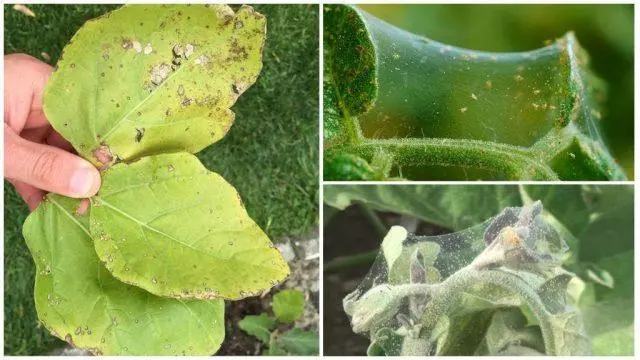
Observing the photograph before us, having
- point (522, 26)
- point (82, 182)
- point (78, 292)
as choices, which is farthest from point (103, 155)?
point (522, 26)

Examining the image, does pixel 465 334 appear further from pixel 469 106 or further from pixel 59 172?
pixel 59 172

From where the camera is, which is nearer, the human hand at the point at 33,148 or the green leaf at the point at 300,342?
the human hand at the point at 33,148

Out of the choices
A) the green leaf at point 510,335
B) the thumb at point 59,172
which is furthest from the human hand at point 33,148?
the green leaf at point 510,335

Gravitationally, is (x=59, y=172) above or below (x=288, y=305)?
above

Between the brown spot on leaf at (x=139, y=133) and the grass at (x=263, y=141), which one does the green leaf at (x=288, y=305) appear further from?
the brown spot on leaf at (x=139, y=133)

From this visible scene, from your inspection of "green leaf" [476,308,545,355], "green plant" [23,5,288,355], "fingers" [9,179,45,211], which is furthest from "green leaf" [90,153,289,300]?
"green leaf" [476,308,545,355]

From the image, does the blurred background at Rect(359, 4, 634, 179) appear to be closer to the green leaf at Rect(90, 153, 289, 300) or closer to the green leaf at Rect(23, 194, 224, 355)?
the green leaf at Rect(90, 153, 289, 300)

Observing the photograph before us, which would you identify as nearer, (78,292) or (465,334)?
(78,292)

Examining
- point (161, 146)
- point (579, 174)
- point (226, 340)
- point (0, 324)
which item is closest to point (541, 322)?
point (579, 174)
